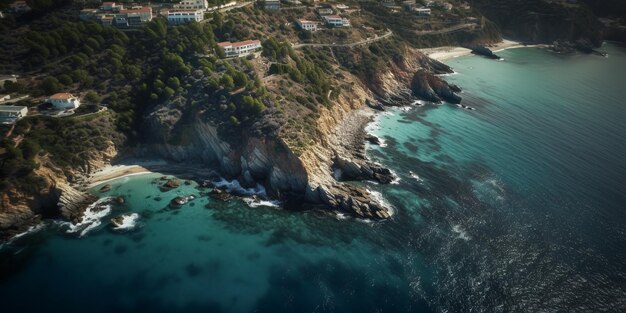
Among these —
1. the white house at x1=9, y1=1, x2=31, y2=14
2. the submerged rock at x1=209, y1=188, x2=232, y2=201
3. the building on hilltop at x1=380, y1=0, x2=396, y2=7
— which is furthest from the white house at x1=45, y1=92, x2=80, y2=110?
the building on hilltop at x1=380, y1=0, x2=396, y2=7

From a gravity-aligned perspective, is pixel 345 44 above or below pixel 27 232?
above

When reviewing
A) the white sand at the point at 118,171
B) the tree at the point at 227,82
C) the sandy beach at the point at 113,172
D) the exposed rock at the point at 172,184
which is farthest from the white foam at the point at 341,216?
the sandy beach at the point at 113,172

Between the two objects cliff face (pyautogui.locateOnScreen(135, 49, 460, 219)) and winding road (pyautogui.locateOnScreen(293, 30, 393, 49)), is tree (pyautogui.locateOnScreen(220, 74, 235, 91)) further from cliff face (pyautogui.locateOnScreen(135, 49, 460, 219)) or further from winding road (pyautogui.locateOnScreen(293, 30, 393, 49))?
winding road (pyautogui.locateOnScreen(293, 30, 393, 49))

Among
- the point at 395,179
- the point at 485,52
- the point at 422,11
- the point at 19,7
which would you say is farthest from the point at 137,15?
the point at 485,52

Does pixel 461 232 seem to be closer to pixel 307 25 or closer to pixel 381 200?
pixel 381 200

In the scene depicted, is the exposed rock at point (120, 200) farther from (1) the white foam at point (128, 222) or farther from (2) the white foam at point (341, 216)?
(2) the white foam at point (341, 216)

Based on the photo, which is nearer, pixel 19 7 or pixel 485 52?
pixel 19 7

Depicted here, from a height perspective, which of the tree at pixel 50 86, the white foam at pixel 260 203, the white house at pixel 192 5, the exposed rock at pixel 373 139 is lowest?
the white foam at pixel 260 203
